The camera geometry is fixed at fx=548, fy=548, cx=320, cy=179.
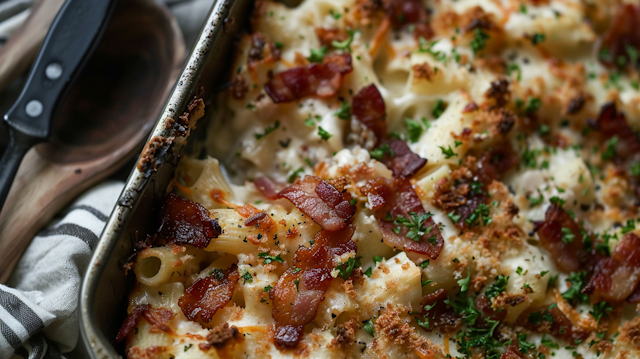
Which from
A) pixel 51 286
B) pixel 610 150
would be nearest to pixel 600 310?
pixel 610 150

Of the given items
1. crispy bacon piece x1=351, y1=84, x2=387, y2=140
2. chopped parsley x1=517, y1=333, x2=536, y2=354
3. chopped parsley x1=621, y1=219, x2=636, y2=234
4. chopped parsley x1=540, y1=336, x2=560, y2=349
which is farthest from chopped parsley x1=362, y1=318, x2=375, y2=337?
chopped parsley x1=621, y1=219, x2=636, y2=234

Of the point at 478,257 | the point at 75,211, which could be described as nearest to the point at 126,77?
the point at 75,211

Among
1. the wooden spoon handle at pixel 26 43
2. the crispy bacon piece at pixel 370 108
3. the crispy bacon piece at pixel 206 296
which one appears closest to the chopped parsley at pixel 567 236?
the crispy bacon piece at pixel 370 108

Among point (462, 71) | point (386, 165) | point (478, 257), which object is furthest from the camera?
point (462, 71)

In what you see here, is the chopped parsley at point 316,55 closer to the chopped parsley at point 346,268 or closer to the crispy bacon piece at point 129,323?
the chopped parsley at point 346,268

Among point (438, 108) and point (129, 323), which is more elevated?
point (438, 108)

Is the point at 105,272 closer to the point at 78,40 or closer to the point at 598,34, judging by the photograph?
the point at 78,40

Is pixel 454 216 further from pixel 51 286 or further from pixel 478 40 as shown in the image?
pixel 51 286
